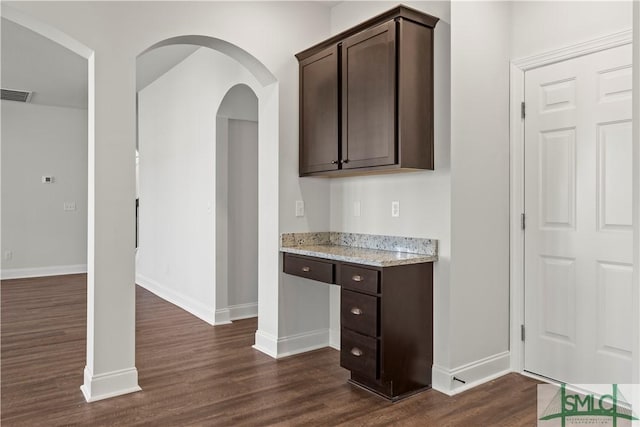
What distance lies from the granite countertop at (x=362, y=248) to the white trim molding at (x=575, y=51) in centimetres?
138

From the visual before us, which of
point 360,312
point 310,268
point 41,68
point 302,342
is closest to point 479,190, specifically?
point 360,312

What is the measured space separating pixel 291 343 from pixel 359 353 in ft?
2.99

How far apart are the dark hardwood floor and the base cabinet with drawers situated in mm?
125

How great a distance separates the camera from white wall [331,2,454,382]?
2916 mm

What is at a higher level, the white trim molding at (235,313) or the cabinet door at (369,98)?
the cabinet door at (369,98)

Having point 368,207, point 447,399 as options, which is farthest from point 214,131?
point 447,399

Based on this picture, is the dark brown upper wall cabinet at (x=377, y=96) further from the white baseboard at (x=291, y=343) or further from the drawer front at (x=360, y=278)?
the white baseboard at (x=291, y=343)

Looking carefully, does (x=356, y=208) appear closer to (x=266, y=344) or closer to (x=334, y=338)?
(x=334, y=338)

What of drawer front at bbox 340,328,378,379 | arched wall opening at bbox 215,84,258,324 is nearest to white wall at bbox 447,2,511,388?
drawer front at bbox 340,328,378,379

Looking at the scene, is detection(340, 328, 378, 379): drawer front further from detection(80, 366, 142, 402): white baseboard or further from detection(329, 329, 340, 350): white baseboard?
detection(80, 366, 142, 402): white baseboard

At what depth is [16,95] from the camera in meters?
6.73

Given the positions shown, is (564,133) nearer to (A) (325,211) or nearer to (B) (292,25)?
(A) (325,211)

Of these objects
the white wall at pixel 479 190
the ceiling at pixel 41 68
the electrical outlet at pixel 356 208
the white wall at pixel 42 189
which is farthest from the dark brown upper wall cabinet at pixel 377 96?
the white wall at pixel 42 189

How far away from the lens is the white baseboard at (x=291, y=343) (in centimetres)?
357
